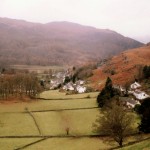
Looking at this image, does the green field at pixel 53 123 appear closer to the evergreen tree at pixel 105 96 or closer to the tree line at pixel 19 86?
the evergreen tree at pixel 105 96

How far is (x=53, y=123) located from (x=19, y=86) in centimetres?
4301

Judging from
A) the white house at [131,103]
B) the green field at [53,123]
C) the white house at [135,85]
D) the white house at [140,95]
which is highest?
the white house at [135,85]

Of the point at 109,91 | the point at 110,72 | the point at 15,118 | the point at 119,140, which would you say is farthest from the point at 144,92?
the point at 110,72

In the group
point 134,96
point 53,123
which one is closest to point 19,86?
point 134,96

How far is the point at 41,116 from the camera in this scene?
87.1 m

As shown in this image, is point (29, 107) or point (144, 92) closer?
point (29, 107)

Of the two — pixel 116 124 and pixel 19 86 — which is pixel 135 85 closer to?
pixel 19 86

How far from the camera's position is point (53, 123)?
79.9 m

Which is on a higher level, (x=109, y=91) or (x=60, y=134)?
(x=109, y=91)

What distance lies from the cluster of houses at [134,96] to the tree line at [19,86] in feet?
103

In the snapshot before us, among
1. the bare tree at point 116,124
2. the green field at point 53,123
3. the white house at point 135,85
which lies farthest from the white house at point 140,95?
the bare tree at point 116,124

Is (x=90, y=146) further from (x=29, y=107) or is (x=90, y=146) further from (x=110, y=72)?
(x=110, y=72)

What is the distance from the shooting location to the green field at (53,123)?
63759 mm

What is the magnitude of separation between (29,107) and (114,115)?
131 feet
